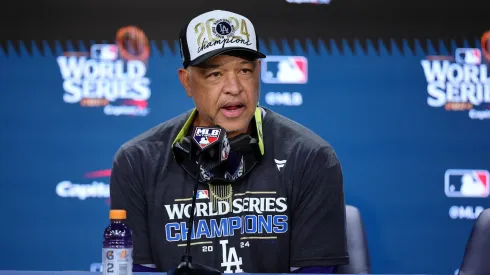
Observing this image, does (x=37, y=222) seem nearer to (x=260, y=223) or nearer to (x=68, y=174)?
(x=68, y=174)

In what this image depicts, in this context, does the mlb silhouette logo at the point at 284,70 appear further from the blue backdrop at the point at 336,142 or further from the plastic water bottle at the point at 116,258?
the plastic water bottle at the point at 116,258

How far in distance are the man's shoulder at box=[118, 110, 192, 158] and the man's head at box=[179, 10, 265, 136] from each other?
0.14 m

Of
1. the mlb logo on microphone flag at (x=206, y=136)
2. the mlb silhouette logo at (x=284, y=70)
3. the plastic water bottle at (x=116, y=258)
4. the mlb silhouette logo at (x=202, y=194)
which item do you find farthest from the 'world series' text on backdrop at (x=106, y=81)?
the plastic water bottle at (x=116, y=258)

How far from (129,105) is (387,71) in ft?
3.71

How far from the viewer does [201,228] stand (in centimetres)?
248

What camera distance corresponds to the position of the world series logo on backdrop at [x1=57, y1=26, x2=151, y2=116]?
3.55 m

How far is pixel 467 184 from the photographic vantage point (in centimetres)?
351

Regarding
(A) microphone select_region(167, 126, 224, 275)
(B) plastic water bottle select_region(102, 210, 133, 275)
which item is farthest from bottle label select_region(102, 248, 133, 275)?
(A) microphone select_region(167, 126, 224, 275)

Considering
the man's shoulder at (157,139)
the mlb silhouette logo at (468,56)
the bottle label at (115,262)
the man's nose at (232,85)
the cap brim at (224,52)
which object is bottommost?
the bottle label at (115,262)

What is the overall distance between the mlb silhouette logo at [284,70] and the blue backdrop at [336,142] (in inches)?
0.5

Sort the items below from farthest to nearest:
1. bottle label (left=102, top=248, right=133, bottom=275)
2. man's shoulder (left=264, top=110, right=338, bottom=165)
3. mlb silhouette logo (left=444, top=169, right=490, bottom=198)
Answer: mlb silhouette logo (left=444, top=169, right=490, bottom=198), man's shoulder (left=264, top=110, right=338, bottom=165), bottle label (left=102, top=248, right=133, bottom=275)

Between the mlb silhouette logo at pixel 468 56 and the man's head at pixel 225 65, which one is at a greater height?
the mlb silhouette logo at pixel 468 56

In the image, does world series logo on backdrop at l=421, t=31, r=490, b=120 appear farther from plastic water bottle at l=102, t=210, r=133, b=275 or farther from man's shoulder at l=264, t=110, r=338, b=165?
plastic water bottle at l=102, t=210, r=133, b=275

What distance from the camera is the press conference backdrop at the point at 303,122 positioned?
3.52m
